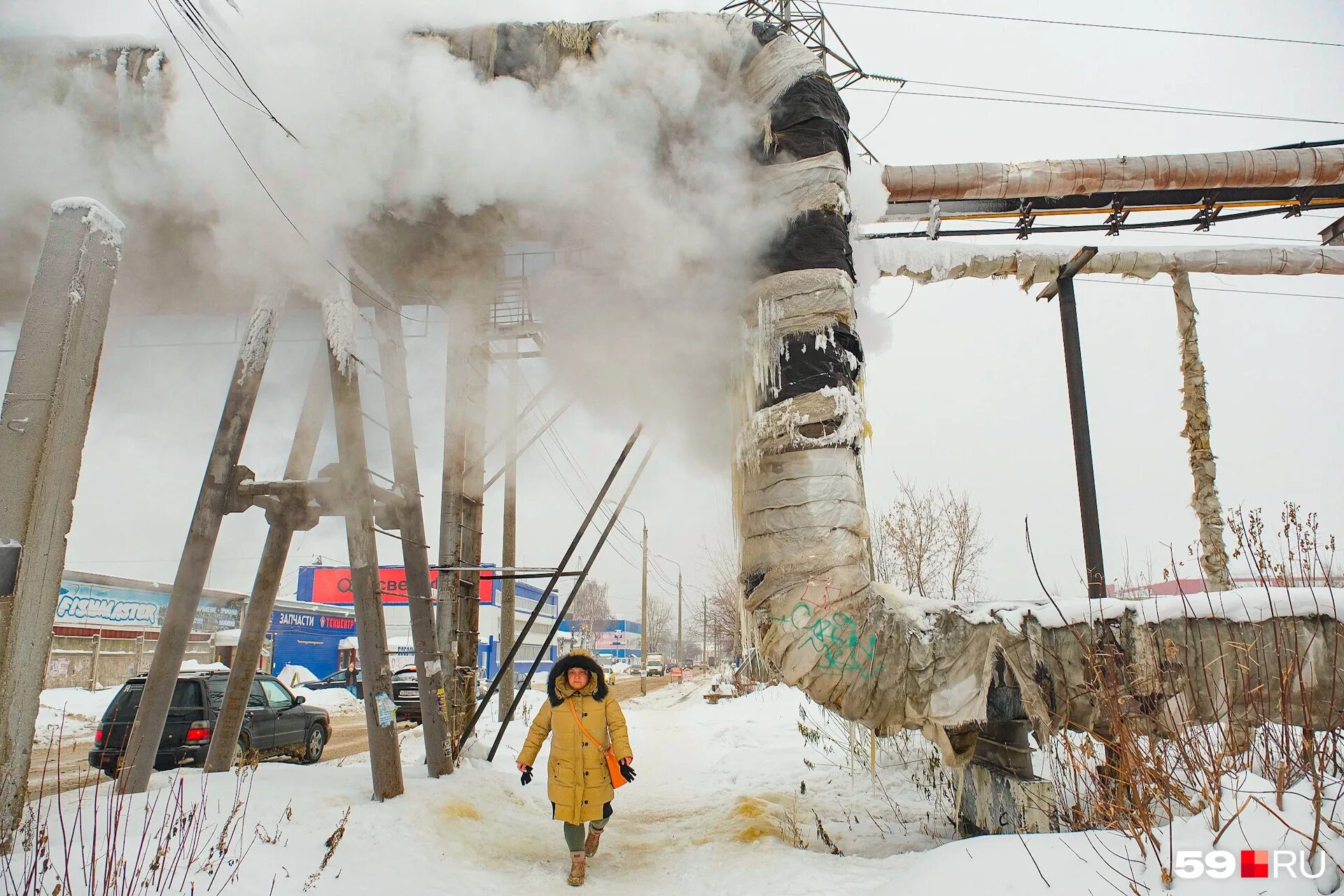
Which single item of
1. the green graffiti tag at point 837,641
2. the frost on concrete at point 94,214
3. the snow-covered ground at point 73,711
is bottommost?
the snow-covered ground at point 73,711

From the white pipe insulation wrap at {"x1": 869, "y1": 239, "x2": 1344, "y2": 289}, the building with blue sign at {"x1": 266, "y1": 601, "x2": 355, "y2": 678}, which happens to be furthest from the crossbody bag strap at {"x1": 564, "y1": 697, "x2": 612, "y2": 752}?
A: the building with blue sign at {"x1": 266, "y1": 601, "x2": 355, "y2": 678}

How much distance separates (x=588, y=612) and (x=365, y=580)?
2739 inches

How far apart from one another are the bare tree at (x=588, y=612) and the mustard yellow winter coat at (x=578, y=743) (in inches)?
2085

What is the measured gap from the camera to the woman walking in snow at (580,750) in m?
5.01

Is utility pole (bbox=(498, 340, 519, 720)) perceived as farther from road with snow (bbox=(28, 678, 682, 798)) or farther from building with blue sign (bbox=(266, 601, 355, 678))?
building with blue sign (bbox=(266, 601, 355, 678))

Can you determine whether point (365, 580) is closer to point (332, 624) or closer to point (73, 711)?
point (73, 711)

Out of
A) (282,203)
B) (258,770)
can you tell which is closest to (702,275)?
(282,203)

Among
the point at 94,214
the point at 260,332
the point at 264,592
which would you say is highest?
the point at 260,332

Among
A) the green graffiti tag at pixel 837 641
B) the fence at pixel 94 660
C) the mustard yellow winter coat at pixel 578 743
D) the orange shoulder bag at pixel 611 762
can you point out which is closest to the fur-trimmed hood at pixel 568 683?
the mustard yellow winter coat at pixel 578 743

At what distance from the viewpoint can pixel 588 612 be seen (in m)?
73.5

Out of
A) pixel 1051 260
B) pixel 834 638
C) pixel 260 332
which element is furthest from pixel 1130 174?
pixel 260 332

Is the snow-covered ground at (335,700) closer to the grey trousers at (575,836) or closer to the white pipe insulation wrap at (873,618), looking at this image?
the grey trousers at (575,836)

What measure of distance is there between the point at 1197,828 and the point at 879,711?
1.99 meters

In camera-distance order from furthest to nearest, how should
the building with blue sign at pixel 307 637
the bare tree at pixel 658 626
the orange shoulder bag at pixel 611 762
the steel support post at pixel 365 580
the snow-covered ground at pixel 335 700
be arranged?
the bare tree at pixel 658 626 < the building with blue sign at pixel 307 637 < the snow-covered ground at pixel 335 700 < the steel support post at pixel 365 580 < the orange shoulder bag at pixel 611 762
